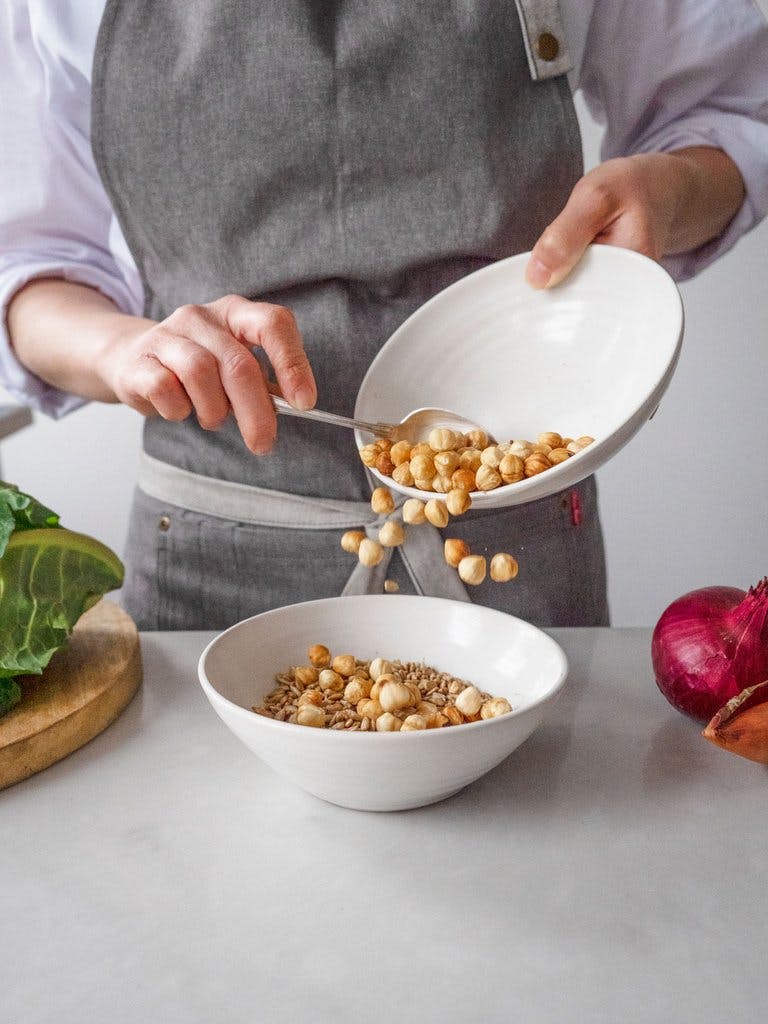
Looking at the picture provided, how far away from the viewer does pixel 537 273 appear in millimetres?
829

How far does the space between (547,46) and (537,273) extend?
0.23m

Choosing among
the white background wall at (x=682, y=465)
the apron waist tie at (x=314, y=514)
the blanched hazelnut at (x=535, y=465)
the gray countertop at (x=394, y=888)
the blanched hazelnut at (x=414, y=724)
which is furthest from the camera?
the white background wall at (x=682, y=465)

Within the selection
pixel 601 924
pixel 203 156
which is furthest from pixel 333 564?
pixel 601 924

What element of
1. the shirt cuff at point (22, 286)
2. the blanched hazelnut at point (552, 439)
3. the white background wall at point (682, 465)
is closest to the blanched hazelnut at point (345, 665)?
the blanched hazelnut at point (552, 439)

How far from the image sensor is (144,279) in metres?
1.05

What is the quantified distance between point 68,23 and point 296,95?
231 mm

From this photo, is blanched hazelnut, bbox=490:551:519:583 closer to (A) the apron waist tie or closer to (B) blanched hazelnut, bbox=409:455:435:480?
(B) blanched hazelnut, bbox=409:455:435:480

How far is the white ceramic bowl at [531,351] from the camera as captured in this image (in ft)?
2.61

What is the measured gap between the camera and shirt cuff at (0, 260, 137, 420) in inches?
40.6

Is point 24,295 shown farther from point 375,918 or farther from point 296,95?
point 375,918

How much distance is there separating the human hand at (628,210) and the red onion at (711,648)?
28 cm

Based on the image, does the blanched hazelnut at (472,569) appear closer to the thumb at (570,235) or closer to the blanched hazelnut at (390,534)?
the blanched hazelnut at (390,534)

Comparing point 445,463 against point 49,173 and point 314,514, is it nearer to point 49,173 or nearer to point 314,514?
point 314,514

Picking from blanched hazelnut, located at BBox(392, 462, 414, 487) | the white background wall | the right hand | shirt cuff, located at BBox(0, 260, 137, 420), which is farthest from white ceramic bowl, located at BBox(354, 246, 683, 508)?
the white background wall
